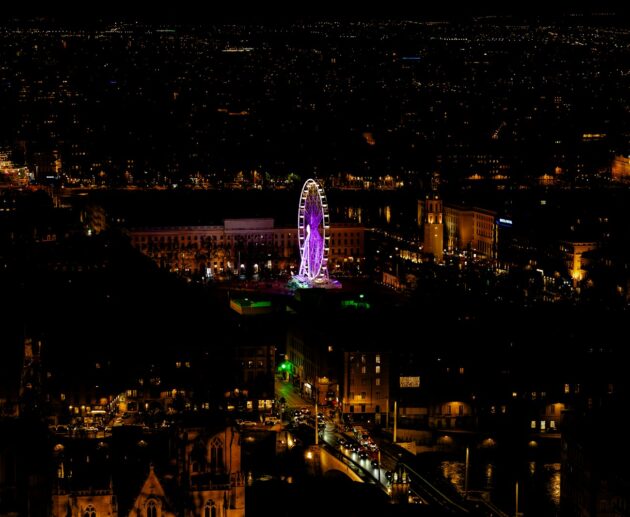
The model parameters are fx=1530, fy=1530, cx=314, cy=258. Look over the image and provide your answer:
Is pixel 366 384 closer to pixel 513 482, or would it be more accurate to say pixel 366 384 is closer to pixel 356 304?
pixel 513 482

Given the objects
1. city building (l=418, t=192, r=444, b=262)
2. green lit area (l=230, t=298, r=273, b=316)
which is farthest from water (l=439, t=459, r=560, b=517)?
city building (l=418, t=192, r=444, b=262)

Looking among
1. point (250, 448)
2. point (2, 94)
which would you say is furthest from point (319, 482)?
point (2, 94)

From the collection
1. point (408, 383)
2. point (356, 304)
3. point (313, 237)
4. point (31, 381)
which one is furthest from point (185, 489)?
point (313, 237)

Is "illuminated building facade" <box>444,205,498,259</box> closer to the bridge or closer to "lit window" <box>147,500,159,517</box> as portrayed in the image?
the bridge

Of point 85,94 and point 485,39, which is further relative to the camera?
point 85,94

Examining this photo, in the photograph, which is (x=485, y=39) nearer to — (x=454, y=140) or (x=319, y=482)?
(x=454, y=140)

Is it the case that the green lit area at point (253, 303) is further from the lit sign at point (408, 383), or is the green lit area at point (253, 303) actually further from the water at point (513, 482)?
the water at point (513, 482)
